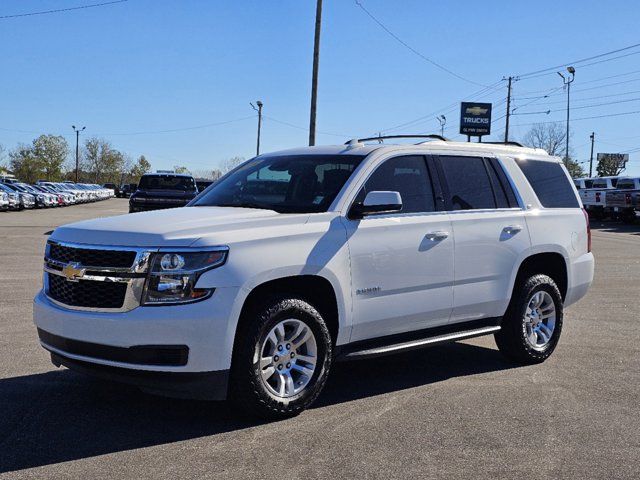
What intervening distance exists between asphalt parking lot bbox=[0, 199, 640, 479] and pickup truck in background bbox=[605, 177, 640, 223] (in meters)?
29.8

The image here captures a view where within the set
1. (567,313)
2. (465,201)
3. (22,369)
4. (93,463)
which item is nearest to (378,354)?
(465,201)

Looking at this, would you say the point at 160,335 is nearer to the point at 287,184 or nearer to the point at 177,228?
the point at 177,228

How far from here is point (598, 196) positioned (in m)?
38.4

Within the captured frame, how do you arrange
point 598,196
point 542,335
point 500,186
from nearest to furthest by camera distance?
point 500,186
point 542,335
point 598,196

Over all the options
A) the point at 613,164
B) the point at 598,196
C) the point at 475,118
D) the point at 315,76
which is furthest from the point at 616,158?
the point at 315,76

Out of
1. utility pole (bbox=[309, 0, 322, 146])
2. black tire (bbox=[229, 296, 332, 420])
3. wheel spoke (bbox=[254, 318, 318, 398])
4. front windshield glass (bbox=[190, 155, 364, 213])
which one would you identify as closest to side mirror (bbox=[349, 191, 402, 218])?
front windshield glass (bbox=[190, 155, 364, 213])

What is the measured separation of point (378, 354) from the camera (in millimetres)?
5594

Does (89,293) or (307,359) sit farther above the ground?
(89,293)

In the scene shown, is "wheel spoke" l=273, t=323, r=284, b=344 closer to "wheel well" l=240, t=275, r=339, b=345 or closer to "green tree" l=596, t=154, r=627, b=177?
"wheel well" l=240, t=275, r=339, b=345

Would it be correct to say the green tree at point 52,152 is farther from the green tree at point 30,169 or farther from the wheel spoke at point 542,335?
the wheel spoke at point 542,335

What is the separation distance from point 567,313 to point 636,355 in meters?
2.56

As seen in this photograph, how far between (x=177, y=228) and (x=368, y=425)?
70.4 inches

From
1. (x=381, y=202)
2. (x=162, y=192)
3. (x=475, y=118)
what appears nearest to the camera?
(x=381, y=202)

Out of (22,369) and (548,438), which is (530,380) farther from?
(22,369)
